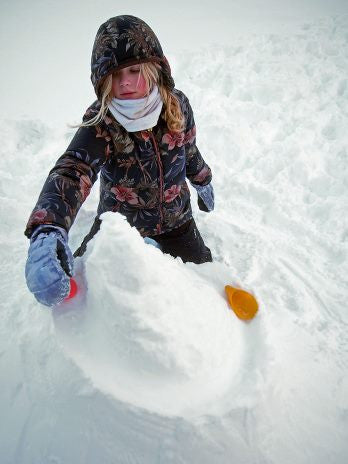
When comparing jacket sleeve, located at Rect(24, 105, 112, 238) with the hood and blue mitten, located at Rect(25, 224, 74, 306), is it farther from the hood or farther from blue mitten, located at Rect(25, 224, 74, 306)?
the hood

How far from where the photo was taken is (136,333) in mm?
1021

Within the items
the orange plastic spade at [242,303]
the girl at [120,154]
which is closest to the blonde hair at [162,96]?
the girl at [120,154]

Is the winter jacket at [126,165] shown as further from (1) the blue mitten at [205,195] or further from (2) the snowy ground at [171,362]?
(2) the snowy ground at [171,362]

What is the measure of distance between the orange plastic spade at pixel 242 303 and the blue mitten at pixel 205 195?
2.96 feet

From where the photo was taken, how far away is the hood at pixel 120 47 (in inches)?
48.4

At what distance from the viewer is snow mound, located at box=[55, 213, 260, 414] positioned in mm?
1023

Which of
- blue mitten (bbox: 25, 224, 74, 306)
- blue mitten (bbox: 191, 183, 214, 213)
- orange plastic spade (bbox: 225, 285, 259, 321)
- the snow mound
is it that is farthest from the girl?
orange plastic spade (bbox: 225, 285, 259, 321)

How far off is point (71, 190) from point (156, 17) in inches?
266

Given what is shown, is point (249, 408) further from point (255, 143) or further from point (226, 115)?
point (226, 115)

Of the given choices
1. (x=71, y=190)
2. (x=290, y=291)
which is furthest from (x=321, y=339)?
(x=71, y=190)

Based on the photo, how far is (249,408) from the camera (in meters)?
1.06

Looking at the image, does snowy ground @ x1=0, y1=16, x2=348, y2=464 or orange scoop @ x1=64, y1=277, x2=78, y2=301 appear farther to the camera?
orange scoop @ x1=64, y1=277, x2=78, y2=301

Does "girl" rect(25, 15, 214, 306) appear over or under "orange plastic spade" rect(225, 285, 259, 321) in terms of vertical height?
over

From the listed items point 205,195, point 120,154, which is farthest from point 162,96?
point 205,195
